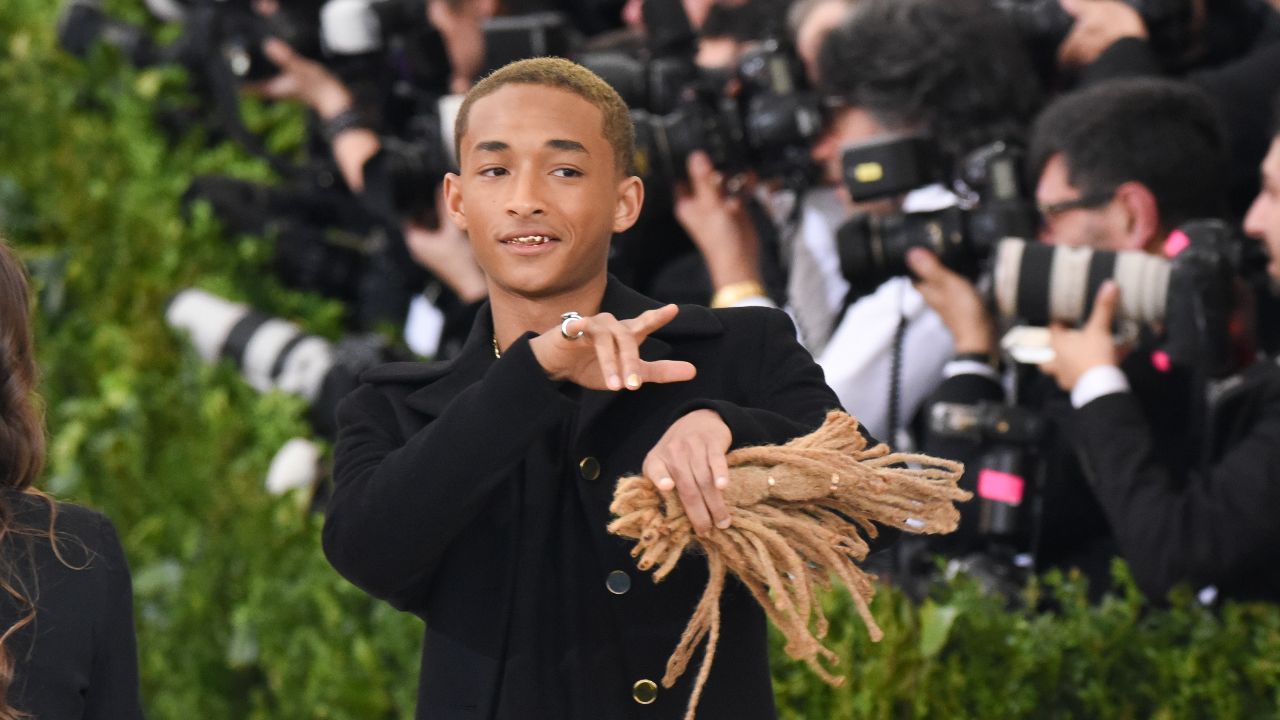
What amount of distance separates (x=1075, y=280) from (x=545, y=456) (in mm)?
1614

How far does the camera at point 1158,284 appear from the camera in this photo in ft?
10.8

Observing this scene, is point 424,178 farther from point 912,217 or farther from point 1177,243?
point 1177,243

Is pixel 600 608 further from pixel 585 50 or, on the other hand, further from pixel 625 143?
pixel 585 50

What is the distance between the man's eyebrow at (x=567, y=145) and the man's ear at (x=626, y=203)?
76 millimetres

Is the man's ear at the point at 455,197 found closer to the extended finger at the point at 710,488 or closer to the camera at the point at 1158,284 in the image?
the extended finger at the point at 710,488

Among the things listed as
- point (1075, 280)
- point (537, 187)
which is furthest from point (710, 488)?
point (1075, 280)

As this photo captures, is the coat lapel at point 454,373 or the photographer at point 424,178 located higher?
the coat lapel at point 454,373

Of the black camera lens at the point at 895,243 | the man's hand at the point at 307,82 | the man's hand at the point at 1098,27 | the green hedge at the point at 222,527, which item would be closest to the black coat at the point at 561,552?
the green hedge at the point at 222,527

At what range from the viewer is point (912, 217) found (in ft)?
12.3

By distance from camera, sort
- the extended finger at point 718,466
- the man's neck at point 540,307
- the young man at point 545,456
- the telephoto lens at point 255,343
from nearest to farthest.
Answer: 1. the extended finger at point 718,466
2. the young man at point 545,456
3. the man's neck at point 540,307
4. the telephoto lens at point 255,343

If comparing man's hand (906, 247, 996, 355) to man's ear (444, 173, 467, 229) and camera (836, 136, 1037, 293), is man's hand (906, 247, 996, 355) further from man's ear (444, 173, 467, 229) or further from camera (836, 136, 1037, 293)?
man's ear (444, 173, 467, 229)

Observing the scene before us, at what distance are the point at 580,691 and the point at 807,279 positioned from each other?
230cm

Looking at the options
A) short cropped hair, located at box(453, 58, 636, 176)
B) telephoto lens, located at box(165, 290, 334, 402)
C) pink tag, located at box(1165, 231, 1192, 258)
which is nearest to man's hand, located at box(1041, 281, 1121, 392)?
pink tag, located at box(1165, 231, 1192, 258)

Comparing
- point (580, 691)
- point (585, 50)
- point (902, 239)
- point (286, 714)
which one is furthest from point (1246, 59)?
point (580, 691)
